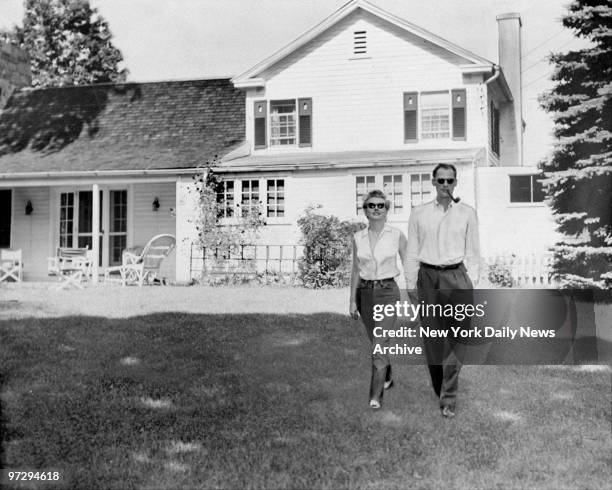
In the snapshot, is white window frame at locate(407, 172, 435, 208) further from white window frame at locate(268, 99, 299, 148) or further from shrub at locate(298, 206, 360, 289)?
white window frame at locate(268, 99, 299, 148)

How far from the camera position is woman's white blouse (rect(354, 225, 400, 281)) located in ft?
15.1

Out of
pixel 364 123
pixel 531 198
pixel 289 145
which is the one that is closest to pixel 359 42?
pixel 364 123

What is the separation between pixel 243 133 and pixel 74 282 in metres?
5.94

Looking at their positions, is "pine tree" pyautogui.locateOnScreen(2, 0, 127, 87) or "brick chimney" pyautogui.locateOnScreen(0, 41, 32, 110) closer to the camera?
"pine tree" pyautogui.locateOnScreen(2, 0, 127, 87)

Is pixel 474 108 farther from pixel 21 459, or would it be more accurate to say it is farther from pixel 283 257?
pixel 21 459

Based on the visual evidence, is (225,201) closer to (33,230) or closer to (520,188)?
(33,230)

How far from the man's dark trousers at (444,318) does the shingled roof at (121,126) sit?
455 inches

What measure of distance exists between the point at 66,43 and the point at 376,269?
14.9 metres

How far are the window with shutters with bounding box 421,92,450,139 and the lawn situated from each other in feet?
27.5

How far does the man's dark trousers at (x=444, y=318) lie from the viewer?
4516mm

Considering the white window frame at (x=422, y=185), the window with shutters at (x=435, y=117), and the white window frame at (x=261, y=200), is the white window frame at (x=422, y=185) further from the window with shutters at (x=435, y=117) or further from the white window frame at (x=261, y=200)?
the white window frame at (x=261, y=200)

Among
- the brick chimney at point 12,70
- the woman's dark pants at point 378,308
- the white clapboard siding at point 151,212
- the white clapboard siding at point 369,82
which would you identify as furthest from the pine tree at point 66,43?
the woman's dark pants at point 378,308

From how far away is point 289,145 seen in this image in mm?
16266

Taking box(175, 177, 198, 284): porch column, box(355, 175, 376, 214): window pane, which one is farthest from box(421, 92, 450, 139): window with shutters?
box(175, 177, 198, 284): porch column
